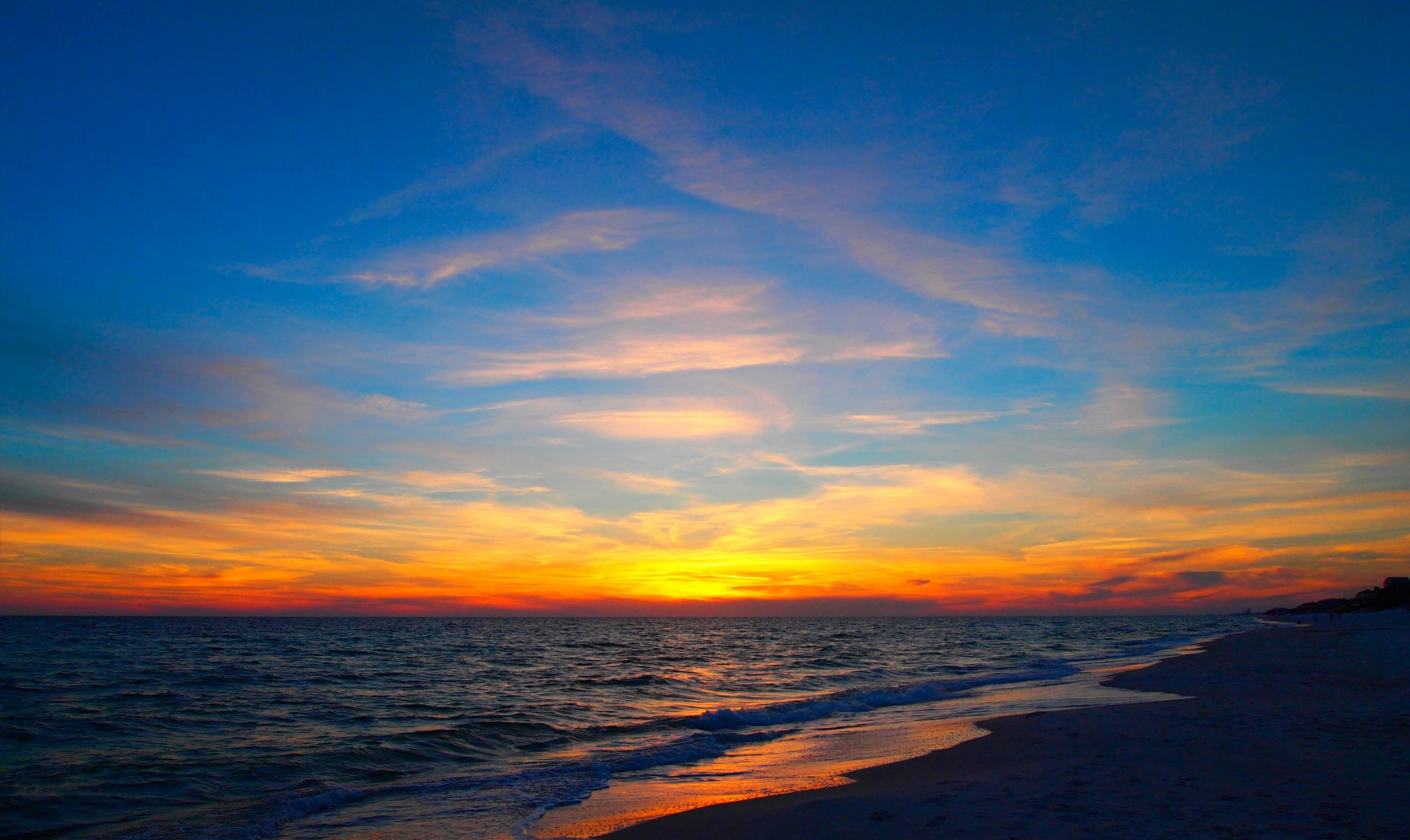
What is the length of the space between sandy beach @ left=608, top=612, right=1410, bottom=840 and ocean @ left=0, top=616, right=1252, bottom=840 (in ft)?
5.97

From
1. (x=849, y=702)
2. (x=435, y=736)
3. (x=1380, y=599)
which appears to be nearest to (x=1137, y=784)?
(x=435, y=736)

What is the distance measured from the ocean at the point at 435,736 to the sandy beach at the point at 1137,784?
5.97 ft

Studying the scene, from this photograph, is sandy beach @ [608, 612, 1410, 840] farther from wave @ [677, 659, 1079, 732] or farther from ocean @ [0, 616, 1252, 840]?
wave @ [677, 659, 1079, 732]

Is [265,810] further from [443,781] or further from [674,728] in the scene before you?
[674,728]

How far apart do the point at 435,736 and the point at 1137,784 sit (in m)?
15.8

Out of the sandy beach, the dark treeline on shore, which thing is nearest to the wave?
the sandy beach

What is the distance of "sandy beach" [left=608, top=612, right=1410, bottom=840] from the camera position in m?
8.53

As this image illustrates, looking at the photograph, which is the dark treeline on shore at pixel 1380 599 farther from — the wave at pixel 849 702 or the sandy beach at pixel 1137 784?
the sandy beach at pixel 1137 784

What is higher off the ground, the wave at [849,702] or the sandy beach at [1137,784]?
the sandy beach at [1137,784]

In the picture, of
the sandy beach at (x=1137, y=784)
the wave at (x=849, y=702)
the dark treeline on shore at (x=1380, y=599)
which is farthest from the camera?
the dark treeline on shore at (x=1380, y=599)

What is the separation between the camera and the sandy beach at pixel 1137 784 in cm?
853

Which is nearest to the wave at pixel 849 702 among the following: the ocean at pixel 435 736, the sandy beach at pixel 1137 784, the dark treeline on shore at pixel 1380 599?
the ocean at pixel 435 736

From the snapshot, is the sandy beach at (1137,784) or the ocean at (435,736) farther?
the ocean at (435,736)

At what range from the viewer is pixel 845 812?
10328 millimetres
